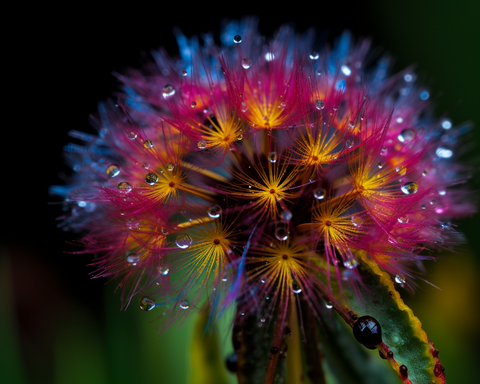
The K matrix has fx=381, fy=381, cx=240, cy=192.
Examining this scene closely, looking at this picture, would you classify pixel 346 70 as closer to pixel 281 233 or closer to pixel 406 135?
pixel 406 135

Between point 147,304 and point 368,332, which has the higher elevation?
point 147,304

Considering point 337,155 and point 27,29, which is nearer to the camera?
point 337,155

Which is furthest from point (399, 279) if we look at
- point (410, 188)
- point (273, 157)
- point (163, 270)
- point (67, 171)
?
point (67, 171)

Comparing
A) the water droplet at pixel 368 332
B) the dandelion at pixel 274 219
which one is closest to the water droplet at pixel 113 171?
the dandelion at pixel 274 219

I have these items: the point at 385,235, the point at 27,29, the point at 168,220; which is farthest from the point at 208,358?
the point at 27,29

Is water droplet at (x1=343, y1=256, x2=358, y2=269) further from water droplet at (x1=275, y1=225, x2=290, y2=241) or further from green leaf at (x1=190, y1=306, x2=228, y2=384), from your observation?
green leaf at (x1=190, y1=306, x2=228, y2=384)

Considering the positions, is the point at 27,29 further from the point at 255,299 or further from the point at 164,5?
the point at 255,299

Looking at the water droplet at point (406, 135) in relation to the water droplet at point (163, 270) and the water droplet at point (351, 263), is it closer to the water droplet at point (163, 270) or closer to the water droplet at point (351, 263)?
the water droplet at point (351, 263)

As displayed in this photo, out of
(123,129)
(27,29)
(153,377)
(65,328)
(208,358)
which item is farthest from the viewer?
(27,29)
